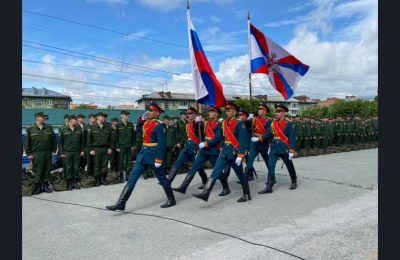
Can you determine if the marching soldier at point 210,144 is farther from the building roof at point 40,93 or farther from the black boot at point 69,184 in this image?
the building roof at point 40,93

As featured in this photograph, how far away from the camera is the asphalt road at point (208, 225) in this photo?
4074mm

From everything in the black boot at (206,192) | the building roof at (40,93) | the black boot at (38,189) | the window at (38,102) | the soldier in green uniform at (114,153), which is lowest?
the black boot at (38,189)

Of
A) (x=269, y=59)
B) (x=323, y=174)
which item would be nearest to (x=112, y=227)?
(x=269, y=59)

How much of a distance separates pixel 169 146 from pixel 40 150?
3589 millimetres

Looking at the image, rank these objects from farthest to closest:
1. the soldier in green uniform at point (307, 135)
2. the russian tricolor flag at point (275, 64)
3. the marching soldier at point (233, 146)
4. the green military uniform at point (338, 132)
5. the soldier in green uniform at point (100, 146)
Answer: the green military uniform at point (338, 132) → the soldier in green uniform at point (307, 135) → the russian tricolor flag at point (275, 64) → the soldier in green uniform at point (100, 146) → the marching soldier at point (233, 146)

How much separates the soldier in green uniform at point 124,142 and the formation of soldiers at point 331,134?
8.32 metres

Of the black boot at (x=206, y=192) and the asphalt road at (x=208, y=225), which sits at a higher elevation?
the black boot at (x=206, y=192)

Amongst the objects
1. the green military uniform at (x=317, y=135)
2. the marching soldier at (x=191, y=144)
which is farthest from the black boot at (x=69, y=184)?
the green military uniform at (x=317, y=135)

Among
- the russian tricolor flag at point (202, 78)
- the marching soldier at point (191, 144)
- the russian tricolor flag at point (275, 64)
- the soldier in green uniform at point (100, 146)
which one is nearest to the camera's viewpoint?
the russian tricolor flag at point (202, 78)

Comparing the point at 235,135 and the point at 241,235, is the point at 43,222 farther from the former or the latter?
the point at 235,135

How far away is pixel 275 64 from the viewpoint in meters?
8.72

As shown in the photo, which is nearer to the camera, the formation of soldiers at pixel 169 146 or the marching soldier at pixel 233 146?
the formation of soldiers at pixel 169 146

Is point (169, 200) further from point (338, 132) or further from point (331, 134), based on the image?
point (338, 132)

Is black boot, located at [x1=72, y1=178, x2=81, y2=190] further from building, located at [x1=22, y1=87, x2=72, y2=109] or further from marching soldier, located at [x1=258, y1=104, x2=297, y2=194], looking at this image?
building, located at [x1=22, y1=87, x2=72, y2=109]
